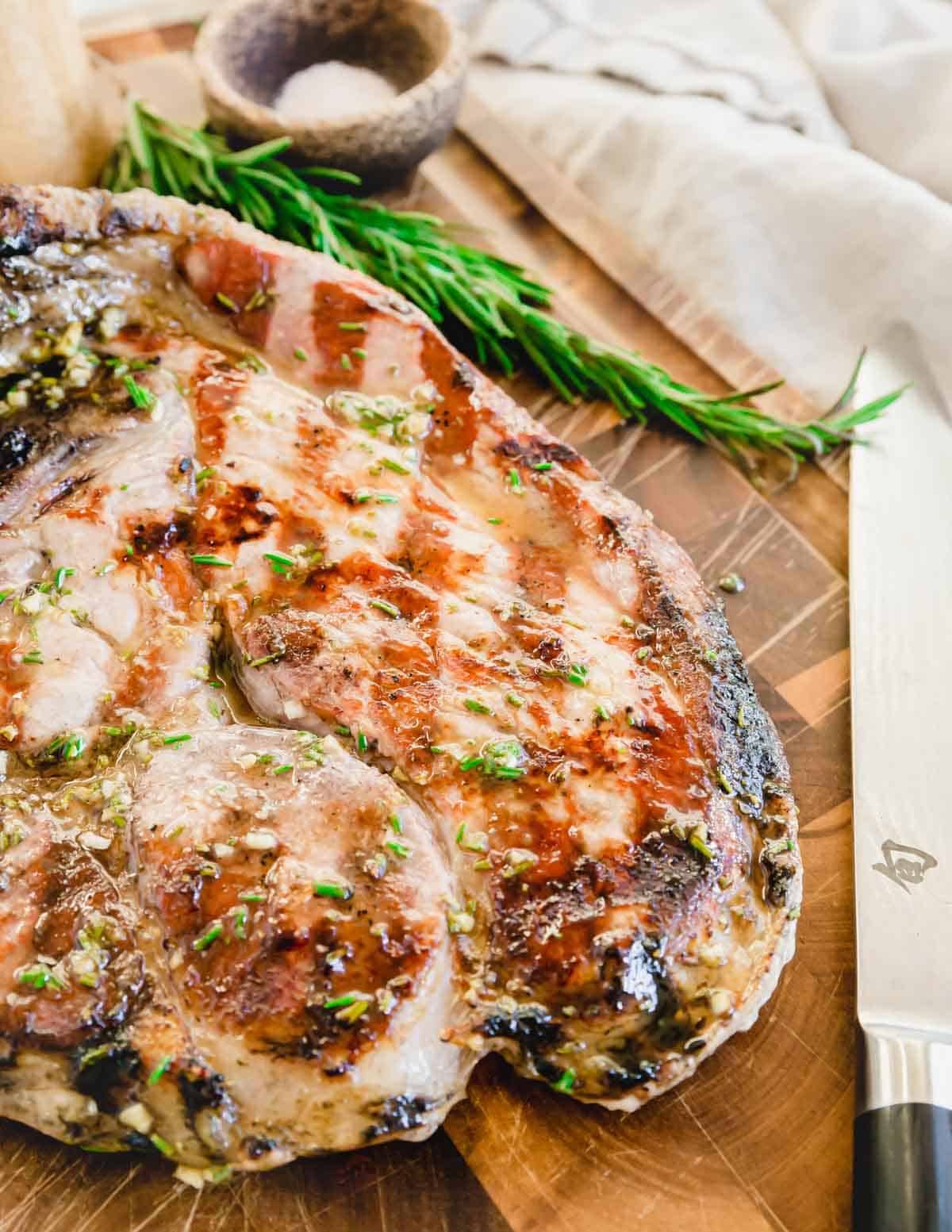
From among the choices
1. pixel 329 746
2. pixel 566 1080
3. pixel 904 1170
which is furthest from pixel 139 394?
pixel 904 1170

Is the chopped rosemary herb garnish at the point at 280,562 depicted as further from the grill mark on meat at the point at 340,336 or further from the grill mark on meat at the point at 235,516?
the grill mark on meat at the point at 340,336

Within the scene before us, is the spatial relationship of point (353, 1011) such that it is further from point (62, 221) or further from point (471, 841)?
point (62, 221)

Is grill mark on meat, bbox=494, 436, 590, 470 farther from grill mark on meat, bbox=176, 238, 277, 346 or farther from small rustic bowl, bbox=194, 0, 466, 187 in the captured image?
small rustic bowl, bbox=194, 0, 466, 187

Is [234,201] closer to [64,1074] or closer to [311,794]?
[311,794]

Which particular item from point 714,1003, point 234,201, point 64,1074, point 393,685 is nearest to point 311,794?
point 393,685

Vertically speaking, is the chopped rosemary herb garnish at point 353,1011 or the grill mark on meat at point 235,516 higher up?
the grill mark on meat at point 235,516

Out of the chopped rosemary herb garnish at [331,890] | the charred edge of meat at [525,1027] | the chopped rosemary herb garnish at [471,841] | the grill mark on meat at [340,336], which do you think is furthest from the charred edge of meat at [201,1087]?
the grill mark on meat at [340,336]
